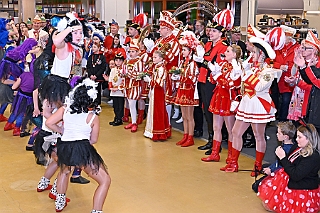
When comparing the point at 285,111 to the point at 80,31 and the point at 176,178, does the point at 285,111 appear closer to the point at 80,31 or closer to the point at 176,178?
the point at 176,178

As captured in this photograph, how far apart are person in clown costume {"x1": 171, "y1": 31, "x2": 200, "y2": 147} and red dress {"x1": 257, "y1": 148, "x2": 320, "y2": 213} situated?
2.07 meters

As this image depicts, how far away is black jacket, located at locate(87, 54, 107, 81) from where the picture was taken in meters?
7.69

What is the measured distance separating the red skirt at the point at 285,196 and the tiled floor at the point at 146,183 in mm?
186

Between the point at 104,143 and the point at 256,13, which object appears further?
the point at 256,13

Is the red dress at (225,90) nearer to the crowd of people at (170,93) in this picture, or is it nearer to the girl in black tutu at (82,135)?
the crowd of people at (170,93)

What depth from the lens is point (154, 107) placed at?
6211 mm

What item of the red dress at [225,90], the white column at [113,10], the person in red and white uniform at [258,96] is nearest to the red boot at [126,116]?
the red dress at [225,90]

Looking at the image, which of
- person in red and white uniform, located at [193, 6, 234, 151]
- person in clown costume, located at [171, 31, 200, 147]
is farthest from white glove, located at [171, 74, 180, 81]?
person in red and white uniform, located at [193, 6, 234, 151]

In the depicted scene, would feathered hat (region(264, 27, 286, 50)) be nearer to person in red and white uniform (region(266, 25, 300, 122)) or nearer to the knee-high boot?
person in red and white uniform (region(266, 25, 300, 122))

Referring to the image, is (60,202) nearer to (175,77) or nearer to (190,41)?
(175,77)

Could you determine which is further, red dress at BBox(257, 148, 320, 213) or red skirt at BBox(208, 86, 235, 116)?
red skirt at BBox(208, 86, 235, 116)

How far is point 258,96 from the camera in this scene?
15.2 ft

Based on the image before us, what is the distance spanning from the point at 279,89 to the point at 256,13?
4.81 metres

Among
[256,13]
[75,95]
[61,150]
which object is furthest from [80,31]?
[256,13]
